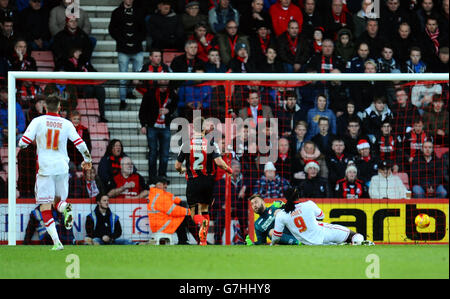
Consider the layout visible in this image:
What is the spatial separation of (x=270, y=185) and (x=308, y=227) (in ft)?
6.41

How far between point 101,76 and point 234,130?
275 centimetres

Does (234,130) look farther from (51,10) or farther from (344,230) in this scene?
(51,10)

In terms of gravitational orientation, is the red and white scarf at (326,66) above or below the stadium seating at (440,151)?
above

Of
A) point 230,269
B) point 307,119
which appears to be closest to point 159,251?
point 230,269

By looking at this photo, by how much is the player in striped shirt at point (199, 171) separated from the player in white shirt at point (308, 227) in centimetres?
98

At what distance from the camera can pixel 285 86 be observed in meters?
14.5

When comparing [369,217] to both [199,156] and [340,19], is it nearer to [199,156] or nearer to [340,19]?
[199,156]

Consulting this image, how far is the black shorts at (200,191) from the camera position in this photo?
12.3 m

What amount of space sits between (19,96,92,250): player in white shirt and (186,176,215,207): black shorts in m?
1.76

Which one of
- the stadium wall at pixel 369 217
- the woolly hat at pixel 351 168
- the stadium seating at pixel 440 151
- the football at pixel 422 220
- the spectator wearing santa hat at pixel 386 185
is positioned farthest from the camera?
the stadium seating at pixel 440 151

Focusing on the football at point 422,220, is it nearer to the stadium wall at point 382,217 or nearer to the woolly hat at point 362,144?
the stadium wall at point 382,217

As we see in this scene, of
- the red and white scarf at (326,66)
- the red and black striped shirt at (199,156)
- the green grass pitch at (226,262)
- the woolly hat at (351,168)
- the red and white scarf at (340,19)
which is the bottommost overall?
the green grass pitch at (226,262)

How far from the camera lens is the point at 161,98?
14383mm

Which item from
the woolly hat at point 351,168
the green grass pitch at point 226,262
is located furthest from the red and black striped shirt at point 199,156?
the woolly hat at point 351,168
